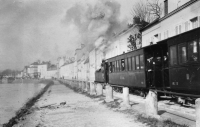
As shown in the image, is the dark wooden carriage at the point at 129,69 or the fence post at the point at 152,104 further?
the dark wooden carriage at the point at 129,69

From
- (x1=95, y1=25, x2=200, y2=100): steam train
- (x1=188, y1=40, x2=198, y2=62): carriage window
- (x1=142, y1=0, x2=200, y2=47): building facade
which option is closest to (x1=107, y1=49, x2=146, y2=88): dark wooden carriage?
(x1=95, y1=25, x2=200, y2=100): steam train

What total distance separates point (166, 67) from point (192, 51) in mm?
3327

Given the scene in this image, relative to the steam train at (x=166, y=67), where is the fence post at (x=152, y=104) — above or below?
below

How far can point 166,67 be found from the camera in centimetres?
1220

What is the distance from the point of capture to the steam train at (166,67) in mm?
8820

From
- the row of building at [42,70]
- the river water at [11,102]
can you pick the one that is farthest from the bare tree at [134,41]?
the row of building at [42,70]

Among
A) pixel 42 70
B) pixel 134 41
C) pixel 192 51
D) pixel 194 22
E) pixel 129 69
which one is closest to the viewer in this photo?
pixel 192 51

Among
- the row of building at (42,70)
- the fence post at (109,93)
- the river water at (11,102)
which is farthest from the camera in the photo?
the row of building at (42,70)

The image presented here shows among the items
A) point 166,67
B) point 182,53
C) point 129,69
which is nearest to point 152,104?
point 182,53

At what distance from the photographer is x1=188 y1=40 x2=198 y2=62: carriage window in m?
8.70

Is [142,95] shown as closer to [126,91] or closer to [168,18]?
[126,91]

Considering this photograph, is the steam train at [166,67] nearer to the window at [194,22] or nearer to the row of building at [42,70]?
the window at [194,22]

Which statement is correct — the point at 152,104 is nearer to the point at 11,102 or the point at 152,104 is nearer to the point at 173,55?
the point at 173,55

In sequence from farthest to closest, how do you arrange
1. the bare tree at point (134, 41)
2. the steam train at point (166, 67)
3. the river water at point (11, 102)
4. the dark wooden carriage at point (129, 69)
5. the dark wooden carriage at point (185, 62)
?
the bare tree at point (134, 41) → the river water at point (11, 102) → the dark wooden carriage at point (129, 69) → the steam train at point (166, 67) → the dark wooden carriage at point (185, 62)
